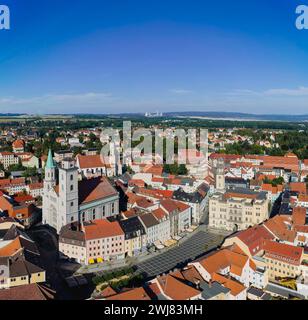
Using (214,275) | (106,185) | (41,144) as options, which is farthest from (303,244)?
(41,144)

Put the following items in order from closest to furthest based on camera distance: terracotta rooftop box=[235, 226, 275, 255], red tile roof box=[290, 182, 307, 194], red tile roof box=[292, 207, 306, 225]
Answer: terracotta rooftop box=[235, 226, 275, 255] → red tile roof box=[292, 207, 306, 225] → red tile roof box=[290, 182, 307, 194]

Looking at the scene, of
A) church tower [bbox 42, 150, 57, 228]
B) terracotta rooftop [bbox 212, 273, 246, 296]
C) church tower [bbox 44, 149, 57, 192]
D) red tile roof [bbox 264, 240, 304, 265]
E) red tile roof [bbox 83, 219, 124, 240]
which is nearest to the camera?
terracotta rooftop [bbox 212, 273, 246, 296]

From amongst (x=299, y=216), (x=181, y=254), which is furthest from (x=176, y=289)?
(x=299, y=216)

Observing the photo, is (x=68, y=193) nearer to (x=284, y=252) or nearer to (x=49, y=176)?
(x=49, y=176)

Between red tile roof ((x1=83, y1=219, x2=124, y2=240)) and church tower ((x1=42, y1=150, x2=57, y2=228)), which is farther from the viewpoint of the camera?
church tower ((x1=42, y1=150, x2=57, y2=228))

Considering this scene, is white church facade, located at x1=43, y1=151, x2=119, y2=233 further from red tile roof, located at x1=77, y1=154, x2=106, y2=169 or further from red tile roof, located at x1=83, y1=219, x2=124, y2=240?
red tile roof, located at x1=77, y1=154, x2=106, y2=169

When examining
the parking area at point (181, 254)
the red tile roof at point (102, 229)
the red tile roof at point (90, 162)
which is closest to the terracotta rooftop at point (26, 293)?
the parking area at point (181, 254)

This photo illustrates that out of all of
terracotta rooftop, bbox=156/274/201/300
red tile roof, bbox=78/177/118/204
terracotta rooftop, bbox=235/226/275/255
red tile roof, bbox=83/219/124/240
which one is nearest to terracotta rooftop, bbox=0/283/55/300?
terracotta rooftop, bbox=156/274/201/300
